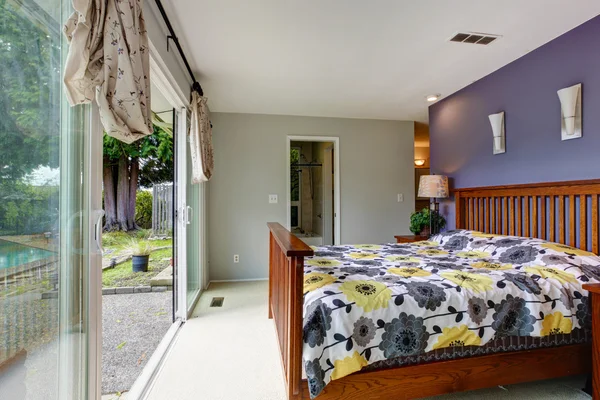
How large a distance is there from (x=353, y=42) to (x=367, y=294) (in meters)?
1.85

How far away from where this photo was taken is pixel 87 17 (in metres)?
0.97

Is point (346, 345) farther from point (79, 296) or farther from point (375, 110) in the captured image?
point (375, 110)

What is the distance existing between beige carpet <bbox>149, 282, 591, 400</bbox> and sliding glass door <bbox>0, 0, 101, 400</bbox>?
75 cm

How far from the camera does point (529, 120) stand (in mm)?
2443

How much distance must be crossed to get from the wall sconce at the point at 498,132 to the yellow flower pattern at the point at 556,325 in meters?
1.65

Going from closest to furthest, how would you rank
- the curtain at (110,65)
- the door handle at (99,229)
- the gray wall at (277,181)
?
the curtain at (110,65) < the door handle at (99,229) < the gray wall at (277,181)

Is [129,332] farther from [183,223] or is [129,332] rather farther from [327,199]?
[327,199]

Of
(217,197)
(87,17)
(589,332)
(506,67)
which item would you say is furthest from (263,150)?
(589,332)

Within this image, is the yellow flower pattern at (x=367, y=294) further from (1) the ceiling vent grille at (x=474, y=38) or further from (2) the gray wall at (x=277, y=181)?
(2) the gray wall at (x=277, y=181)

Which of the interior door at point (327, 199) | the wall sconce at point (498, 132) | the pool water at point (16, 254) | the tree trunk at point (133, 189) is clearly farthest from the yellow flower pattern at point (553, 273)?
the tree trunk at point (133, 189)

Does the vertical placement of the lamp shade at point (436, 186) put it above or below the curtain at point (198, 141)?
below

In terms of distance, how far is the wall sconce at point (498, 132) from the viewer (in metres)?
2.69

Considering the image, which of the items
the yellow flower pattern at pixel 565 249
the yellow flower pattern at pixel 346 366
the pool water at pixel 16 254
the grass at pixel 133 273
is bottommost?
the grass at pixel 133 273

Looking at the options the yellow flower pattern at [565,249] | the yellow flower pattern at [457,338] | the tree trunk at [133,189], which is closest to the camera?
the yellow flower pattern at [457,338]
